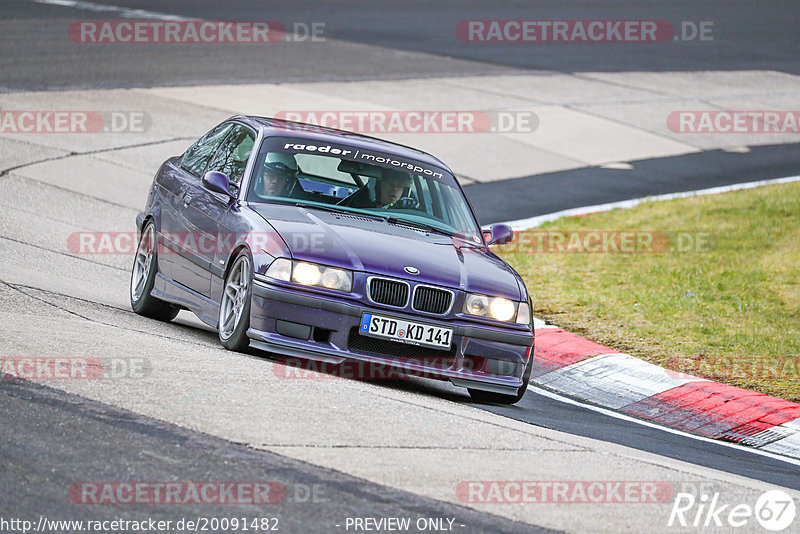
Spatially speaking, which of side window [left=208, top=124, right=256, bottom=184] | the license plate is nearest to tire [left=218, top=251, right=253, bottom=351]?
the license plate

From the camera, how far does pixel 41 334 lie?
7.58m

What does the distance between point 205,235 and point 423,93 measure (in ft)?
48.6

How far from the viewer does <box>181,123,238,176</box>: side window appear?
9.95 meters

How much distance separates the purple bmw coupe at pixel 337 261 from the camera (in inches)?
309

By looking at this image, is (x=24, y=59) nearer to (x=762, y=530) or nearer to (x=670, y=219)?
(x=670, y=219)

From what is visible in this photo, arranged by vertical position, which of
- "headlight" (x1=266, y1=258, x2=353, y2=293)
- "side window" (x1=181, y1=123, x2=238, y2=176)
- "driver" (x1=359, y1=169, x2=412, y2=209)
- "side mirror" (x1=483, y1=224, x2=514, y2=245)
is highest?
"side window" (x1=181, y1=123, x2=238, y2=176)

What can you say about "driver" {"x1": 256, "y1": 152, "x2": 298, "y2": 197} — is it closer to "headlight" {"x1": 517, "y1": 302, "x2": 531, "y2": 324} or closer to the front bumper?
the front bumper

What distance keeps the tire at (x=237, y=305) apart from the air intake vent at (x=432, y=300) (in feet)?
3.37

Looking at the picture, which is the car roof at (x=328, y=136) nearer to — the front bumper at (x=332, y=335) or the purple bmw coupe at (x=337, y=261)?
the purple bmw coupe at (x=337, y=261)

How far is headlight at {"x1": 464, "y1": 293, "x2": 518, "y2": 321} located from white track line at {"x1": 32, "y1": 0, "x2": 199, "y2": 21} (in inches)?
837

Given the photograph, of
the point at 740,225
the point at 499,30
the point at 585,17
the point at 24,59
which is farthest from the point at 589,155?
the point at 585,17

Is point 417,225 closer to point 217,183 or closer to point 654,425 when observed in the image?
point 217,183

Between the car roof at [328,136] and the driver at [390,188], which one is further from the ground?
the car roof at [328,136]

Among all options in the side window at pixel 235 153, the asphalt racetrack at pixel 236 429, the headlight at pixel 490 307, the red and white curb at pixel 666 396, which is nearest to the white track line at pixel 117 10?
the asphalt racetrack at pixel 236 429
